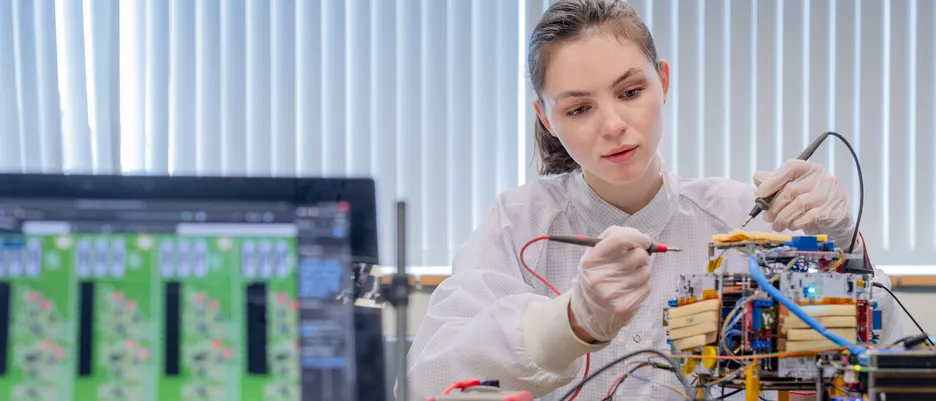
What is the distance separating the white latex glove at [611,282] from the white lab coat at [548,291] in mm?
32

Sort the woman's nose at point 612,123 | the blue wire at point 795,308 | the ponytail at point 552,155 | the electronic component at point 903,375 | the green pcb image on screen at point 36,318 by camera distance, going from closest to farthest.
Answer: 1. the green pcb image on screen at point 36,318
2. the electronic component at point 903,375
3. the blue wire at point 795,308
4. the woman's nose at point 612,123
5. the ponytail at point 552,155

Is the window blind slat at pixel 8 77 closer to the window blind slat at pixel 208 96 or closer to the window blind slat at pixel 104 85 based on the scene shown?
the window blind slat at pixel 104 85

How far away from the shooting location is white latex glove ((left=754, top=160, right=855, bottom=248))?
124 centimetres

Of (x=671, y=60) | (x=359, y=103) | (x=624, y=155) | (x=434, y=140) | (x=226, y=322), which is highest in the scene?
(x=671, y=60)

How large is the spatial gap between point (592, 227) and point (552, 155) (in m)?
0.17

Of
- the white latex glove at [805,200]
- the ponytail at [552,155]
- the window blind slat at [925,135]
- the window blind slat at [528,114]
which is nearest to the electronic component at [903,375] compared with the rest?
the white latex glove at [805,200]

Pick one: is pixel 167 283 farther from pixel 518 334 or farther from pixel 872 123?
pixel 872 123

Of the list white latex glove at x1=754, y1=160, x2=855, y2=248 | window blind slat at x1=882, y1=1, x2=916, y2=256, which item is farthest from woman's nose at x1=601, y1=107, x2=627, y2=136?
window blind slat at x1=882, y1=1, x2=916, y2=256

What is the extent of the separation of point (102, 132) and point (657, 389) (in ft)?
6.71

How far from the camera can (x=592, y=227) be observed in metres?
1.45

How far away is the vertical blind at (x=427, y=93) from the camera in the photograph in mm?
2580

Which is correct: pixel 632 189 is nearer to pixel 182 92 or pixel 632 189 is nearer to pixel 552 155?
pixel 552 155

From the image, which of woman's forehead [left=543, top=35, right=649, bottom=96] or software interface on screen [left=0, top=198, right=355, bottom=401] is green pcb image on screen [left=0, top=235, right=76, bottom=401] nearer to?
software interface on screen [left=0, top=198, right=355, bottom=401]

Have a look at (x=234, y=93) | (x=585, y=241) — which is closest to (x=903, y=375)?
(x=585, y=241)
